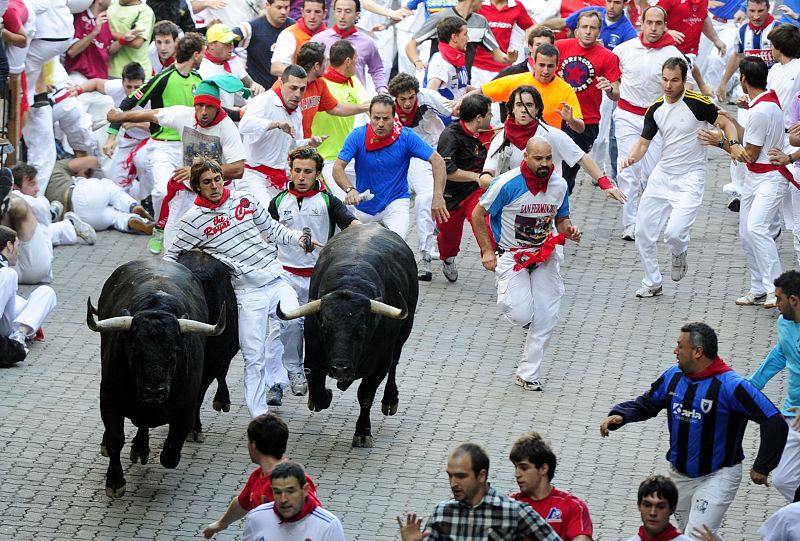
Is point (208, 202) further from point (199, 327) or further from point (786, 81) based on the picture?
point (786, 81)

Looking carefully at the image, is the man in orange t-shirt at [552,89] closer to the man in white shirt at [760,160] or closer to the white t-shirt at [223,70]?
the man in white shirt at [760,160]

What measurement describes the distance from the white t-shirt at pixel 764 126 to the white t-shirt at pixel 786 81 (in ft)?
3.06

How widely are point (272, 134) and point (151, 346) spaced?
486cm

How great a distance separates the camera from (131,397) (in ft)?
32.2

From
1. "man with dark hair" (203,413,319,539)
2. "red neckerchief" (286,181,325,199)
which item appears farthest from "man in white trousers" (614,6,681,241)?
"man with dark hair" (203,413,319,539)

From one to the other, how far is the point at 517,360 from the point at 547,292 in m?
1.12

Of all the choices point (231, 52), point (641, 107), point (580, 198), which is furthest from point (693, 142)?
point (231, 52)

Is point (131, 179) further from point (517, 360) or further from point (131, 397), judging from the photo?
point (131, 397)

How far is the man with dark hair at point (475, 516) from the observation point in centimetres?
684

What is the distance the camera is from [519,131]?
1305 cm

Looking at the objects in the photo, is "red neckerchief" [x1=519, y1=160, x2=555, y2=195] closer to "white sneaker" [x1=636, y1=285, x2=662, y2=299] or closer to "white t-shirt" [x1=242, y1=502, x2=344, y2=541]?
"white sneaker" [x1=636, y1=285, x2=662, y2=299]

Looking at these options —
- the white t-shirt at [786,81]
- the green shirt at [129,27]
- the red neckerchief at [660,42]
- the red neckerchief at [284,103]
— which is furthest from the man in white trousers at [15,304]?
the white t-shirt at [786,81]

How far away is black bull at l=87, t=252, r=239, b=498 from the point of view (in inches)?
375

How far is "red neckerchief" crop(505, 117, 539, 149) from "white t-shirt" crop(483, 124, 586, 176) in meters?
0.05
